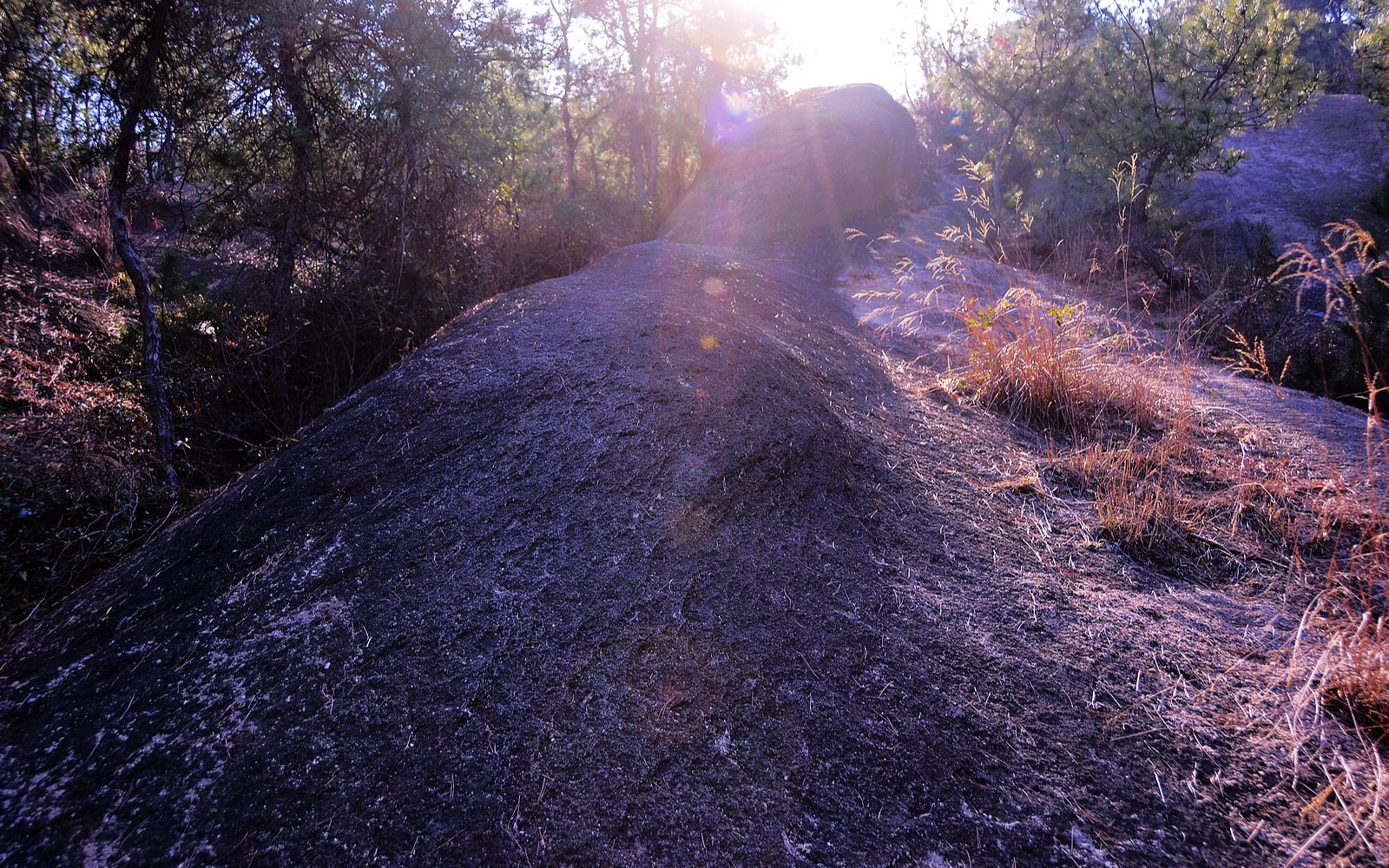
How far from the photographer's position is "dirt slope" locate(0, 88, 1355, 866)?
1408 millimetres

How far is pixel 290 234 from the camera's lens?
5141 millimetres

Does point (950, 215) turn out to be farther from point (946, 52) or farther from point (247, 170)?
point (247, 170)

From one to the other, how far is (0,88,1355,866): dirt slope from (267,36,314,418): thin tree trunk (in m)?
2.50

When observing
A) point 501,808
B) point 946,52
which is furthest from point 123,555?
point 946,52

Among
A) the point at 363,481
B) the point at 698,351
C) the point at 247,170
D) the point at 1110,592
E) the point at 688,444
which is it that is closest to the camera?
the point at 1110,592

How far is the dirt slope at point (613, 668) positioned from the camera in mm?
1408

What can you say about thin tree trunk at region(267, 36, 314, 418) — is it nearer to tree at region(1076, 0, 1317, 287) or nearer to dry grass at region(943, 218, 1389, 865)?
dry grass at region(943, 218, 1389, 865)

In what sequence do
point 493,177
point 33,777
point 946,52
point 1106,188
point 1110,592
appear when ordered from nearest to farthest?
1. point 33,777
2. point 1110,592
3. point 493,177
4. point 1106,188
5. point 946,52

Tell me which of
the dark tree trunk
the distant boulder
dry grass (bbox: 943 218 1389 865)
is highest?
the distant boulder

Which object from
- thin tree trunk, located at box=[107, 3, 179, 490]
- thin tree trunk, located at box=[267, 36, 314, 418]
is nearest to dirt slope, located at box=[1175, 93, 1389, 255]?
thin tree trunk, located at box=[267, 36, 314, 418]

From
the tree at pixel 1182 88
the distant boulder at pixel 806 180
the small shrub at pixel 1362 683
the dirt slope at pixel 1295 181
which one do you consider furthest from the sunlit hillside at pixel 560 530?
the dirt slope at pixel 1295 181

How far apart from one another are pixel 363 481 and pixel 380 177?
12.8 feet

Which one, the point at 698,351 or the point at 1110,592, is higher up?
the point at 698,351

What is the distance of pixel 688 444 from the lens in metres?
2.81
